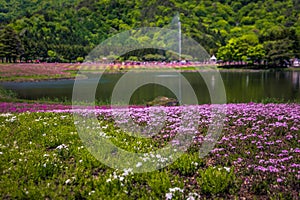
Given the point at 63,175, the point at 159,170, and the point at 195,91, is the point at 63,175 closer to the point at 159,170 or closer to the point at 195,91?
the point at 159,170

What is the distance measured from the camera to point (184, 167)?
6430mm

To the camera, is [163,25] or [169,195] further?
[163,25]

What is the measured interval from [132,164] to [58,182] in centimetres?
171

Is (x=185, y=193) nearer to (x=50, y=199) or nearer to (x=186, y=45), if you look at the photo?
(x=50, y=199)

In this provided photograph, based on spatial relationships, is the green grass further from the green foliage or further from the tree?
the tree

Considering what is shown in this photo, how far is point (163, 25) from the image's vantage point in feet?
531

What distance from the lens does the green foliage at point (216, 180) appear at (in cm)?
557

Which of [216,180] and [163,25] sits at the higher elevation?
[163,25]

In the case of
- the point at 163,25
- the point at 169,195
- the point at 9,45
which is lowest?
the point at 169,195

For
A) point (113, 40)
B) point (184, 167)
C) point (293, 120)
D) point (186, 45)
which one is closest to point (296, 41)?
point (186, 45)

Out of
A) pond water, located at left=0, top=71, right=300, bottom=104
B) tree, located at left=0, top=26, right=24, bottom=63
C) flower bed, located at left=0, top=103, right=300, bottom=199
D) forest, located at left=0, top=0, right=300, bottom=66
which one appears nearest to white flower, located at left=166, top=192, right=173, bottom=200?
flower bed, located at left=0, top=103, right=300, bottom=199

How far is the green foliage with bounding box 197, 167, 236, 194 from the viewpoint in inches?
219

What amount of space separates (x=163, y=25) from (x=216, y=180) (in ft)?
534

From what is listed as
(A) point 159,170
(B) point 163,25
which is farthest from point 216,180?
(B) point 163,25
